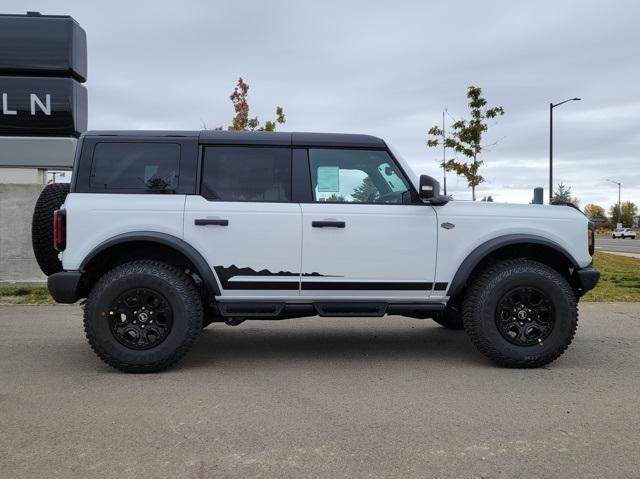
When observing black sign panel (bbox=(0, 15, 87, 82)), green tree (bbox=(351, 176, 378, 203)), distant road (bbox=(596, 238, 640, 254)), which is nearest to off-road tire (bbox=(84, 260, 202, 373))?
green tree (bbox=(351, 176, 378, 203))

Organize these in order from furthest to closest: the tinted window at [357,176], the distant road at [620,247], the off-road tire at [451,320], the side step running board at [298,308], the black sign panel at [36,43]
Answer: the distant road at [620,247]
the black sign panel at [36,43]
the off-road tire at [451,320]
the tinted window at [357,176]
the side step running board at [298,308]

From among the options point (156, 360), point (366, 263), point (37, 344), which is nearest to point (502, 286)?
point (366, 263)

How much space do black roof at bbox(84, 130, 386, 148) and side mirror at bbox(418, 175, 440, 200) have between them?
551 millimetres

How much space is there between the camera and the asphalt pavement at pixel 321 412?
2.89 metres

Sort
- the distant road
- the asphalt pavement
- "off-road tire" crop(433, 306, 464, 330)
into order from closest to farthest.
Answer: the asphalt pavement < "off-road tire" crop(433, 306, 464, 330) < the distant road

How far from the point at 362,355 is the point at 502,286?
1436 millimetres

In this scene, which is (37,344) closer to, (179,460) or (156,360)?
(156,360)

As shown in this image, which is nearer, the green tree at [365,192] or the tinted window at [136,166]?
the tinted window at [136,166]

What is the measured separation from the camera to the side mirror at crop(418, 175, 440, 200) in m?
4.67

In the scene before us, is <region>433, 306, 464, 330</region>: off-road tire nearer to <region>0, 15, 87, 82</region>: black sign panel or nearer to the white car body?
the white car body

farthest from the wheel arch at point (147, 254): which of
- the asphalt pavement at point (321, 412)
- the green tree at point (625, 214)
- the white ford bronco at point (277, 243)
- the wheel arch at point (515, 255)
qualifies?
the green tree at point (625, 214)

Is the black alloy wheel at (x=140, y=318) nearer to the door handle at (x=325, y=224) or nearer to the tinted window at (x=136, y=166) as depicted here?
the tinted window at (x=136, y=166)

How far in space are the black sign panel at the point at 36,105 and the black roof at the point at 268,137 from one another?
6109 millimetres

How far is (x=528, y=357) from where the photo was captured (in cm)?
477
